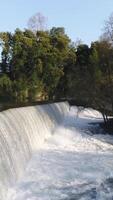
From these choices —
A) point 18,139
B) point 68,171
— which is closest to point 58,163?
point 68,171

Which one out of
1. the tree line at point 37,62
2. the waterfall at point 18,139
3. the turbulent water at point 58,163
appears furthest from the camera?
the tree line at point 37,62

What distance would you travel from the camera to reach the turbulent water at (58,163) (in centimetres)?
1369

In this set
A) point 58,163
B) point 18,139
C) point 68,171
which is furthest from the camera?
point 58,163

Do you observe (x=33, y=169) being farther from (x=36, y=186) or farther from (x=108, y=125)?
(x=108, y=125)

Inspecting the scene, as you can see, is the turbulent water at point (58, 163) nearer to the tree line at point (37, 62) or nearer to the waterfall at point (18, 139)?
the waterfall at point (18, 139)

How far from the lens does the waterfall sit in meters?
14.2

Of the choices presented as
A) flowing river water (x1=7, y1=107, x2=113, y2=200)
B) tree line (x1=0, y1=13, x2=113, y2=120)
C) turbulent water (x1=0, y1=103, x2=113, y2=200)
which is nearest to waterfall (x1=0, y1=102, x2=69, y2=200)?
turbulent water (x1=0, y1=103, x2=113, y2=200)

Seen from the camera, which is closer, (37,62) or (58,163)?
(58,163)

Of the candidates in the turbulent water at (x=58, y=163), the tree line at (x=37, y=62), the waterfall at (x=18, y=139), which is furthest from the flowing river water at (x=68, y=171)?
the tree line at (x=37, y=62)

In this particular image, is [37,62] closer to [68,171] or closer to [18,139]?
[18,139]

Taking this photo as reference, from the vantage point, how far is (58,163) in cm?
1766

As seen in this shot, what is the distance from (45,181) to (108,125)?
15.3m

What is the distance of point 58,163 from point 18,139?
1.51 m

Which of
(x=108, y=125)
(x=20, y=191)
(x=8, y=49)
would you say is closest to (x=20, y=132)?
(x=20, y=191)
